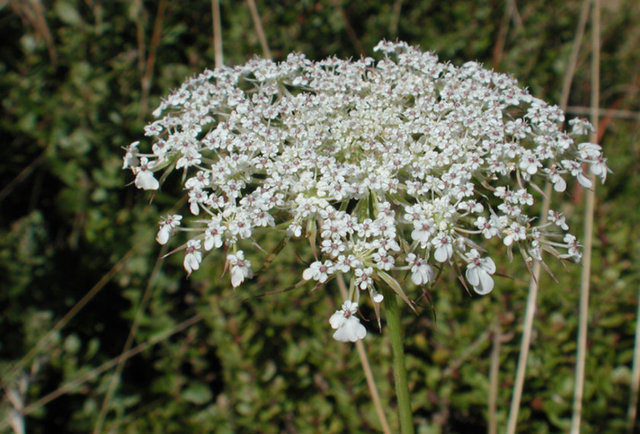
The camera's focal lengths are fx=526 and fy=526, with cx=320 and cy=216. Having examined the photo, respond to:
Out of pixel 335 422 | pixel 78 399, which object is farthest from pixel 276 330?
pixel 78 399

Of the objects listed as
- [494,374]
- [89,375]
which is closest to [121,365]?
[89,375]

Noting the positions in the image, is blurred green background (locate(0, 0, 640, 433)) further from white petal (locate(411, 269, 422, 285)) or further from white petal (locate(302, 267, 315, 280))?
white petal (locate(411, 269, 422, 285))

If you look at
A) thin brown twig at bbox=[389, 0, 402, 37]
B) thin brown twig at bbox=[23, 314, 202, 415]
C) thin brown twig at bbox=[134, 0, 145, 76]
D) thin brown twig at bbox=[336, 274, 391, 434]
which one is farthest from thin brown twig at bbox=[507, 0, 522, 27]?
thin brown twig at bbox=[23, 314, 202, 415]

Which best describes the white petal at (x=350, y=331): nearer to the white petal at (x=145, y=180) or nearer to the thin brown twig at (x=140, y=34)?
the white petal at (x=145, y=180)

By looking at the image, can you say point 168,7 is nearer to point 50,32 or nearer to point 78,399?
point 50,32

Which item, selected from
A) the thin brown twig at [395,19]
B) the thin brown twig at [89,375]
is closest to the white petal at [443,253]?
the thin brown twig at [89,375]

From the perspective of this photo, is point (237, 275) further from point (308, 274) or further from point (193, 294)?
point (193, 294)
